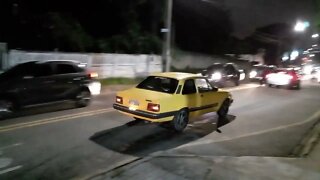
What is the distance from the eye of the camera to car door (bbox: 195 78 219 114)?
1138 cm

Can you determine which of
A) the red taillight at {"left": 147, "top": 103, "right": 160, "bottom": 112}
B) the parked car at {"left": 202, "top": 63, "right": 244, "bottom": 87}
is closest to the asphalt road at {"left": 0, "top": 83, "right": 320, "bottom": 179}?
the red taillight at {"left": 147, "top": 103, "right": 160, "bottom": 112}

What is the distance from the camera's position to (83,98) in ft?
44.8

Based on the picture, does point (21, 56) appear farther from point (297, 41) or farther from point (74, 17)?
point (297, 41)

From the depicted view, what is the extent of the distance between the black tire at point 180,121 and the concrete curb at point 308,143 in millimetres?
2875

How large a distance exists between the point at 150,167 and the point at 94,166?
1.03 metres

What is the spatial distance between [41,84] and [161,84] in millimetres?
3618

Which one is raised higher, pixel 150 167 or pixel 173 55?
pixel 173 55

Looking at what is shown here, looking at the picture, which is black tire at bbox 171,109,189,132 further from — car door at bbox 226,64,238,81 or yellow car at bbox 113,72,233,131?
car door at bbox 226,64,238,81

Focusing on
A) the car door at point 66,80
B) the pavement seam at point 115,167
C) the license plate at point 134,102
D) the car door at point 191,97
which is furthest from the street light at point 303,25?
the pavement seam at point 115,167

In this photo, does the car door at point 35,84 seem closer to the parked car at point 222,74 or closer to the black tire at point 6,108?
the black tire at point 6,108

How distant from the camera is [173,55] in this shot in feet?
120

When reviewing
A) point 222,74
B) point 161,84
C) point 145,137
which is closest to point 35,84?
point 161,84

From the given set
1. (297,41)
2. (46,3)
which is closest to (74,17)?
(46,3)

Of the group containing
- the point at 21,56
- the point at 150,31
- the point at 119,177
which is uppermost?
the point at 150,31
